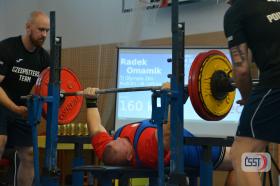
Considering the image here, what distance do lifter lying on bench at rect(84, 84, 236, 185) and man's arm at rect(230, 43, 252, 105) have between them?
0.68 m

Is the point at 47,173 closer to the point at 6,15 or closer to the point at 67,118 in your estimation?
the point at 67,118

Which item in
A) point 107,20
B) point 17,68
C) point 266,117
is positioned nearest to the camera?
point 266,117

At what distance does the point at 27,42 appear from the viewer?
3.98m

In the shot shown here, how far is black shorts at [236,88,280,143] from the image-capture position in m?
2.23

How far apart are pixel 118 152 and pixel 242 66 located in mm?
1125

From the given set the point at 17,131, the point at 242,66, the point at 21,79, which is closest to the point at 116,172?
the point at 242,66

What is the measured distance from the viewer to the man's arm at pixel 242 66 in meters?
2.35

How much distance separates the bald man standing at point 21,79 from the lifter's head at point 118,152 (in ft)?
3.13

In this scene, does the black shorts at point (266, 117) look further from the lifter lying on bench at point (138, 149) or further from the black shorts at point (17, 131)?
the black shorts at point (17, 131)

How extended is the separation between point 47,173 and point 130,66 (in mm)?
→ 2033

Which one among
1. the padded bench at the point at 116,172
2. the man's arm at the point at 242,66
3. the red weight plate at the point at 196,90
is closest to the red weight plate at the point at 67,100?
the padded bench at the point at 116,172

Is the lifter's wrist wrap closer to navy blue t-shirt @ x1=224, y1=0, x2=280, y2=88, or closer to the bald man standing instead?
the bald man standing

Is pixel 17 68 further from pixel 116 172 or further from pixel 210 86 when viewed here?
pixel 210 86

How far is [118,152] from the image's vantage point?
3160mm
